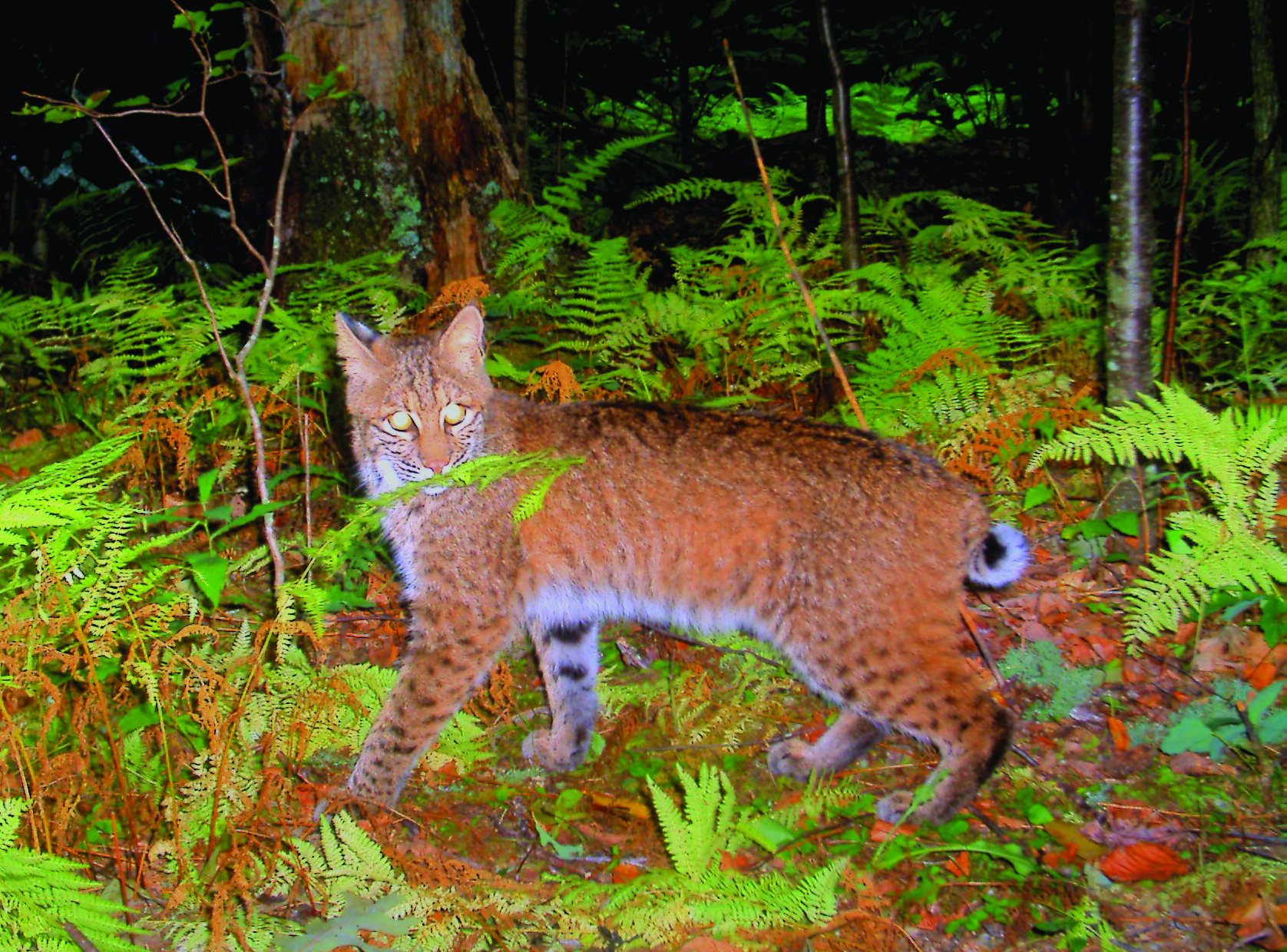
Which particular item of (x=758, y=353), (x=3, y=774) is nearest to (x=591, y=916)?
(x=3, y=774)

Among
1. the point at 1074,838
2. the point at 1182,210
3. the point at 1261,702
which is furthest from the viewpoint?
the point at 1182,210

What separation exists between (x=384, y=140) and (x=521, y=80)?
78.0 inches

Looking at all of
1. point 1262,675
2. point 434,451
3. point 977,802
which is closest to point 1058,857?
point 977,802

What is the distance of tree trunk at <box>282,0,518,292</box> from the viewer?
19.6 feet

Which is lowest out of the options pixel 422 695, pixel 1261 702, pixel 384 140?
pixel 1261 702

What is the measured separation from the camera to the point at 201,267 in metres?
7.40

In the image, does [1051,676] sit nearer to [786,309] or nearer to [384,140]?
[786,309]

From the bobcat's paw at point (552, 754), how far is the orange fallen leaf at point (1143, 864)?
2096 mm

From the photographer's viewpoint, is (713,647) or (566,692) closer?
(566,692)

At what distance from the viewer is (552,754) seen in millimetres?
3912

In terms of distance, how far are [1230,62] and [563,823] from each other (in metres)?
8.73

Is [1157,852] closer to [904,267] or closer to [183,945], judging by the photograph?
[183,945]

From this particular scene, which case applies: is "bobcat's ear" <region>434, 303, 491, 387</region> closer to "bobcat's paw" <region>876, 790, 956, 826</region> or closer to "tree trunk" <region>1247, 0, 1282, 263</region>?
"bobcat's paw" <region>876, 790, 956, 826</region>

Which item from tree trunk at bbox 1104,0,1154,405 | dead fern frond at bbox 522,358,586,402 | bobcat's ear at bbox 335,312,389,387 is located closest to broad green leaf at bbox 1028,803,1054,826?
tree trunk at bbox 1104,0,1154,405
